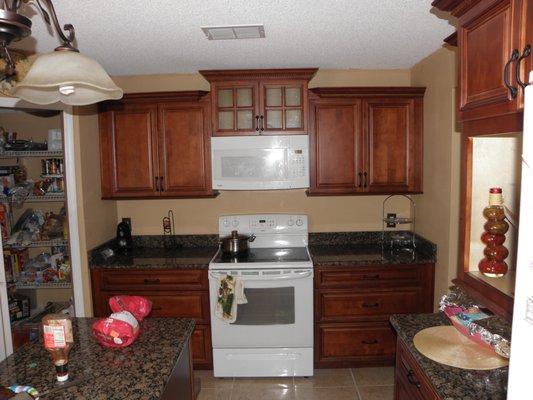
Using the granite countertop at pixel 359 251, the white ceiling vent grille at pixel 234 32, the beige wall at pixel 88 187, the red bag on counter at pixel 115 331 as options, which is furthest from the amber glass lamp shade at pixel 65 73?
the granite countertop at pixel 359 251

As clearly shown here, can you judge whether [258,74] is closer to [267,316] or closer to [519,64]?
[267,316]

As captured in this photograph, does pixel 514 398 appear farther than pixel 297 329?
No

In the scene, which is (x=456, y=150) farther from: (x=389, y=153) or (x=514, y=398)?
(x=514, y=398)

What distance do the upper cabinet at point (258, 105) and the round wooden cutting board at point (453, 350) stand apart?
182 centimetres

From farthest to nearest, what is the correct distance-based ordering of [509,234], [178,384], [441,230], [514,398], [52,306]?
[52,306] < [441,230] < [178,384] < [509,234] < [514,398]

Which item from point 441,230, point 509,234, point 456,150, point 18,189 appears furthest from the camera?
point 18,189

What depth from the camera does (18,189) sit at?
2932 millimetres

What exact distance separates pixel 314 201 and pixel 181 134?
1.29 metres

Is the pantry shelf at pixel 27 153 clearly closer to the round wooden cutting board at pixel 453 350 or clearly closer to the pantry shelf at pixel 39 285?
the pantry shelf at pixel 39 285

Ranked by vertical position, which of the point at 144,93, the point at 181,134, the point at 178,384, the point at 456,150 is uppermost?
the point at 144,93

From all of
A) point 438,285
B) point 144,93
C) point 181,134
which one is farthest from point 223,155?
point 438,285

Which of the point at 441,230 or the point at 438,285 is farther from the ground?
the point at 441,230

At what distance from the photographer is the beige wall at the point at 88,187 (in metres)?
2.82

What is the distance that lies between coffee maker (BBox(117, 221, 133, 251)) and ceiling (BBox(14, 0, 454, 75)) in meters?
1.31
